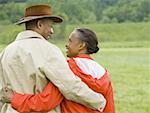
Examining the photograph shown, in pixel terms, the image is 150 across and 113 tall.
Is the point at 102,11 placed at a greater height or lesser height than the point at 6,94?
lesser

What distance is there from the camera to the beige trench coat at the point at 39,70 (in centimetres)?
246

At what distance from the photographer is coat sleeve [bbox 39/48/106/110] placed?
96.7 inches

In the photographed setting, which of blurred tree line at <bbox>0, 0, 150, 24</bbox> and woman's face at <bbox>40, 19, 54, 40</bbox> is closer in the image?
woman's face at <bbox>40, 19, 54, 40</bbox>

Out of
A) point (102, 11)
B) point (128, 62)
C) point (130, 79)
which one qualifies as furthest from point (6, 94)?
point (102, 11)

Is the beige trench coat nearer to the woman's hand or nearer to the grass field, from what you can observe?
the woman's hand

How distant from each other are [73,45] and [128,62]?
2453 cm

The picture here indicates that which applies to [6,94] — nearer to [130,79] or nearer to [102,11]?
[130,79]

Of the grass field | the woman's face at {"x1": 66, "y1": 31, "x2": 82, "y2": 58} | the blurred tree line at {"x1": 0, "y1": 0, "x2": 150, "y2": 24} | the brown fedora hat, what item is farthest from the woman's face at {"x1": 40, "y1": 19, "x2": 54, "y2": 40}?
the blurred tree line at {"x1": 0, "y1": 0, "x2": 150, "y2": 24}

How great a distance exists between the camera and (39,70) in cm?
247

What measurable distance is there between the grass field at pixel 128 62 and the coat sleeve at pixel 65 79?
26.4 ft

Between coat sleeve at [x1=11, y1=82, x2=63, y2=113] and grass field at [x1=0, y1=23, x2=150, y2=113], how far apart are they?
26.4 feet

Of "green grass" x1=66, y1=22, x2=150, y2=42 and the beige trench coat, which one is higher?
the beige trench coat

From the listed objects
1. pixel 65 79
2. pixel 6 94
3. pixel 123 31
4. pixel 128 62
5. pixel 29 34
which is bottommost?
pixel 123 31

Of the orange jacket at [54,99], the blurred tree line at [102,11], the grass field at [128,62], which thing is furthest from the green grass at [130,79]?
the orange jacket at [54,99]
